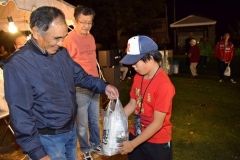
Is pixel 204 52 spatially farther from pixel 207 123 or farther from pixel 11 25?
pixel 11 25

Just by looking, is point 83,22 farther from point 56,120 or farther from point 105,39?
point 105,39

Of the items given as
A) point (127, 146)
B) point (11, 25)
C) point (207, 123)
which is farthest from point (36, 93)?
point (207, 123)

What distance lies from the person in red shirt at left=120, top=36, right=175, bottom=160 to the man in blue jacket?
61 cm

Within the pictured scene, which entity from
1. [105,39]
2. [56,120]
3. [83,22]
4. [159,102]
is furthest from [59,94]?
[105,39]

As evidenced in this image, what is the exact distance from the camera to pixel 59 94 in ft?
9.84

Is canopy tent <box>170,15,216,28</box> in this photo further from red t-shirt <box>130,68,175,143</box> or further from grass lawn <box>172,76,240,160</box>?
red t-shirt <box>130,68,175,143</box>

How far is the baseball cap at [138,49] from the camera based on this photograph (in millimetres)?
3364

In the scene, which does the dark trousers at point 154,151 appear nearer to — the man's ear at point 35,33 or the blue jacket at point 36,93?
the blue jacket at point 36,93

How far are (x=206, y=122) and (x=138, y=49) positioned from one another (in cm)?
509

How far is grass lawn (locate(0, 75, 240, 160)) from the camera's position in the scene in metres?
6.19

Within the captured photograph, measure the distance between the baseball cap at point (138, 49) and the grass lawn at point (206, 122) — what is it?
2.81 meters

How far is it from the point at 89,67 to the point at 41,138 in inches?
98.1

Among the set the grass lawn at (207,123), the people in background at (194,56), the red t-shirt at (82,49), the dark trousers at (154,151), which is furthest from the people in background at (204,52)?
the dark trousers at (154,151)

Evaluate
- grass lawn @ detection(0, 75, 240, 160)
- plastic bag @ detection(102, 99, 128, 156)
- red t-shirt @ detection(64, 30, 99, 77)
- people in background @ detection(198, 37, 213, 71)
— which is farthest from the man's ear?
people in background @ detection(198, 37, 213, 71)
